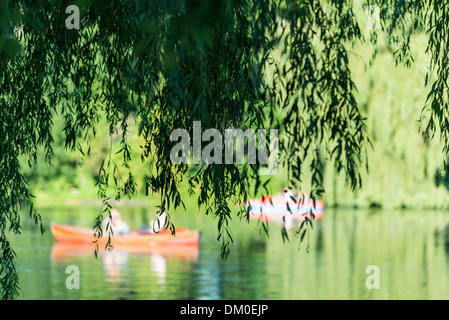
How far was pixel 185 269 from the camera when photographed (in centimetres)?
1747

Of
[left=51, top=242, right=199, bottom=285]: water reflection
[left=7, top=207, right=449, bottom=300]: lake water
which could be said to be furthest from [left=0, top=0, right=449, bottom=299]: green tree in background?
[left=51, top=242, right=199, bottom=285]: water reflection

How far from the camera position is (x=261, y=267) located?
1745 centimetres

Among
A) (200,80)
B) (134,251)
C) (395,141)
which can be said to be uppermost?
(200,80)

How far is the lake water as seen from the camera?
1450cm

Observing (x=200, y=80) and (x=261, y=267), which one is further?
(x=261, y=267)

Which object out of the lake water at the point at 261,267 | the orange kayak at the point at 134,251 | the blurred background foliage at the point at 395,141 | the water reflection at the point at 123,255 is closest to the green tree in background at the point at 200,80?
the lake water at the point at 261,267

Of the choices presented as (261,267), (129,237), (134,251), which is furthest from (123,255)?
(261,267)

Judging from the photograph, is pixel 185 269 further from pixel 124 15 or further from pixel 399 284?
pixel 124 15

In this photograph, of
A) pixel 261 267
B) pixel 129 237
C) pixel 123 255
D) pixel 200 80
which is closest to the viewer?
pixel 200 80

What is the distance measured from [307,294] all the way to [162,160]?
1028 centimetres

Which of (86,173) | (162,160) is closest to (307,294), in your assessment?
(162,160)

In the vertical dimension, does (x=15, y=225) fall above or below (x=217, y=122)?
below

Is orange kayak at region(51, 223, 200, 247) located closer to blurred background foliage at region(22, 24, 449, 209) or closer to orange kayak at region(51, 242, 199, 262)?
orange kayak at region(51, 242, 199, 262)

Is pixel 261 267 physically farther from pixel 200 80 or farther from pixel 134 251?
pixel 200 80
